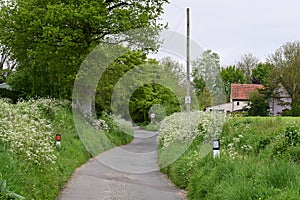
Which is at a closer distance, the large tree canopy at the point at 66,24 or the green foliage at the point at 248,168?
the green foliage at the point at 248,168

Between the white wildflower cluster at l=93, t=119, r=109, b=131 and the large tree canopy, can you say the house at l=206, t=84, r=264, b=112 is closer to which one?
the white wildflower cluster at l=93, t=119, r=109, b=131

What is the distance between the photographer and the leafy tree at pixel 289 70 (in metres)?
52.0

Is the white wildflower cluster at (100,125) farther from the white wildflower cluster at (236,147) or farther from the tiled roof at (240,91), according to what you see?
the tiled roof at (240,91)

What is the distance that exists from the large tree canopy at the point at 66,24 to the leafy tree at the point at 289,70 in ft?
98.0

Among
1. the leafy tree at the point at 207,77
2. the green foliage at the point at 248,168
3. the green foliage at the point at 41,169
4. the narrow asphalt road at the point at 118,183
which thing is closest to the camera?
the green foliage at the point at 248,168

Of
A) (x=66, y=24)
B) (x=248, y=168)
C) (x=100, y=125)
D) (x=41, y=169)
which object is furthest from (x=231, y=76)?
(x=248, y=168)

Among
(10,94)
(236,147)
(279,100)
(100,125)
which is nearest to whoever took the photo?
(236,147)

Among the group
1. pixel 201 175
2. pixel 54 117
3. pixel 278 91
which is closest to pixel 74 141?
pixel 54 117

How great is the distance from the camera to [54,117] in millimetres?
20719

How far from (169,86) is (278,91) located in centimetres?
1307

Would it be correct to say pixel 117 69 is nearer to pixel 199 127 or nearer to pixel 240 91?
pixel 199 127

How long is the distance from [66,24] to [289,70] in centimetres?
3489

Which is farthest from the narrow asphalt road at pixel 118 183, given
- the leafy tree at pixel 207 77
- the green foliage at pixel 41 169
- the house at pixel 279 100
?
the house at pixel 279 100

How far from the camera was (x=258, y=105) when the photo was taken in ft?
166
